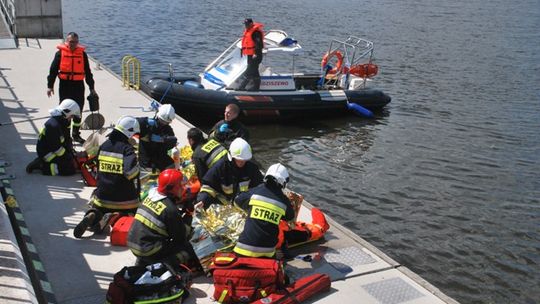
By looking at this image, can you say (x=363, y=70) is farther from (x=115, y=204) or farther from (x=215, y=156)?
(x=115, y=204)

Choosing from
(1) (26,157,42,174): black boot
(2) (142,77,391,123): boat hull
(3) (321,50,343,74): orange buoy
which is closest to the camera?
(1) (26,157,42,174): black boot

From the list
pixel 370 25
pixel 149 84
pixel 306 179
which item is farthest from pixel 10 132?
pixel 370 25

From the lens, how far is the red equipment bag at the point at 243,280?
5.60 metres

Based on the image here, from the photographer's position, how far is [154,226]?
567 centimetres

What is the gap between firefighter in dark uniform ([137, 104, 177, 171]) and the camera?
8.18 meters

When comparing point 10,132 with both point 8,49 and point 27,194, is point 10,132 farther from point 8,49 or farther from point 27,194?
point 8,49

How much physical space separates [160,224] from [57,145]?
10.7 feet

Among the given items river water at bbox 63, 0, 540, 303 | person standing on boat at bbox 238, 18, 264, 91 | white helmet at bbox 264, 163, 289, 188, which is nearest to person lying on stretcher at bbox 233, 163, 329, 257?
white helmet at bbox 264, 163, 289, 188

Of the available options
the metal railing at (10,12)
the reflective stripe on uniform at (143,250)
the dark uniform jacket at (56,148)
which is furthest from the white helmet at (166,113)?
the metal railing at (10,12)

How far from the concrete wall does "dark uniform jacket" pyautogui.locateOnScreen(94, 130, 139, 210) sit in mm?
13119

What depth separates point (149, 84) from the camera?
540 inches

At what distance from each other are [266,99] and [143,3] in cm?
2296

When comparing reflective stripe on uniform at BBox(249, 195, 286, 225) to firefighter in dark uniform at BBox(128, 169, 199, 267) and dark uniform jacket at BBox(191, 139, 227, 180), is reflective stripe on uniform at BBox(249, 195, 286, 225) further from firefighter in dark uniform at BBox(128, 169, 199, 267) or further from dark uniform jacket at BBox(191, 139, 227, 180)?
dark uniform jacket at BBox(191, 139, 227, 180)

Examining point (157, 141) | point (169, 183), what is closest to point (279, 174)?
point (169, 183)
